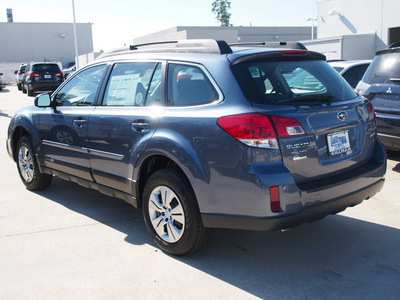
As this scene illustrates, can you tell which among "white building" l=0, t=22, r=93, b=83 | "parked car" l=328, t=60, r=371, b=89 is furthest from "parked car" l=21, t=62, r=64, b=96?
"white building" l=0, t=22, r=93, b=83

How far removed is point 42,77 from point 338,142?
23029mm

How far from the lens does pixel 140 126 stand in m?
4.03

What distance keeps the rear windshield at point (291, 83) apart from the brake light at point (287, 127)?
186mm

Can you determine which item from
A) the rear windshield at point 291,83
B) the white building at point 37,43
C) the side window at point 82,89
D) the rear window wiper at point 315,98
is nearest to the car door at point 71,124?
the side window at point 82,89

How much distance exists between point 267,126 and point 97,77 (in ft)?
7.67

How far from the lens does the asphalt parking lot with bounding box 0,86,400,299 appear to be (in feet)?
11.1

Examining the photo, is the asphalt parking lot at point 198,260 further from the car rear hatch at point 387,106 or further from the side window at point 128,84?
the car rear hatch at point 387,106

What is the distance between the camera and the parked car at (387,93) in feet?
20.7

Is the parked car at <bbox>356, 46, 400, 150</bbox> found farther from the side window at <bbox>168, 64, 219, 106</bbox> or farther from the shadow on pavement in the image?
the side window at <bbox>168, 64, 219, 106</bbox>

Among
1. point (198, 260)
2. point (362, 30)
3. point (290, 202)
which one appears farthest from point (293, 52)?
point (362, 30)

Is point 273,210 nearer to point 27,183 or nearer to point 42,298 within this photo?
point 42,298

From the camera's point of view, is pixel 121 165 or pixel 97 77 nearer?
pixel 121 165

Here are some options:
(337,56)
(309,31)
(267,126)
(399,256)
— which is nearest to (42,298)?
(267,126)

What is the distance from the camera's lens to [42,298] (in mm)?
3361
